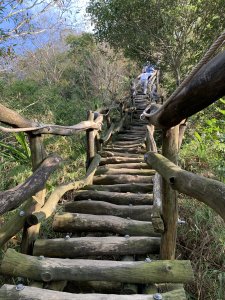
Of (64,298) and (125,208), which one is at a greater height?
(125,208)

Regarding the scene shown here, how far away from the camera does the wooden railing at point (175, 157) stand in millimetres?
1262

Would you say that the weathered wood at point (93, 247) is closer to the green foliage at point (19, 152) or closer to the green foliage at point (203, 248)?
the green foliage at point (203, 248)

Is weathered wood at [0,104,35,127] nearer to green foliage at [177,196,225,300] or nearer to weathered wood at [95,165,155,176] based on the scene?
green foliage at [177,196,225,300]

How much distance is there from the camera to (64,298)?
74.4 inches

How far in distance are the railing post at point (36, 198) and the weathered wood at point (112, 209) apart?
71 cm

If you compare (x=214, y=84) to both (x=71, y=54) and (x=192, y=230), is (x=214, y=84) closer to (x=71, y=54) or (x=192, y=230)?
(x=192, y=230)

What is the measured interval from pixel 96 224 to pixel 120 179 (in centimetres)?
151

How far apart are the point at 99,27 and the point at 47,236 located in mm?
7480

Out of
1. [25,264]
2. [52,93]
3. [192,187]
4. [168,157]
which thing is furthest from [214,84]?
[52,93]

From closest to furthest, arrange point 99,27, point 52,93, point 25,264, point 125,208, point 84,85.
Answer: point 25,264, point 125,208, point 99,27, point 52,93, point 84,85

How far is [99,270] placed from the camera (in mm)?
2127

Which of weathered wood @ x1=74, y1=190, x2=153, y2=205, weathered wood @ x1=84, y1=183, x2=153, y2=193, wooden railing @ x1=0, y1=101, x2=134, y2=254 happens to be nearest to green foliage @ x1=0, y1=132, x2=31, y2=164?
weathered wood @ x1=84, y1=183, x2=153, y2=193

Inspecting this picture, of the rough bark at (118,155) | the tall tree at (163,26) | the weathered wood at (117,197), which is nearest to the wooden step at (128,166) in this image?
the rough bark at (118,155)

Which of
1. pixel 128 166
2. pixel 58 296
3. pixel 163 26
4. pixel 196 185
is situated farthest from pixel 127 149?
pixel 196 185
